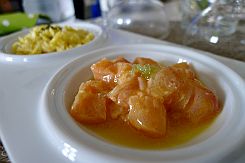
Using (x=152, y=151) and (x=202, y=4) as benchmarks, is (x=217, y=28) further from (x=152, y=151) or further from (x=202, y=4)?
(x=152, y=151)

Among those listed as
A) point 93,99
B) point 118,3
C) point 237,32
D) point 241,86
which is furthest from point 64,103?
point 118,3

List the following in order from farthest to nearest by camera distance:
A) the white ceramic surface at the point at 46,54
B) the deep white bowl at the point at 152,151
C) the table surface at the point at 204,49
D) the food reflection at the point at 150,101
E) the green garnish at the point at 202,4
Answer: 1. the green garnish at the point at 202,4
2. the white ceramic surface at the point at 46,54
3. the table surface at the point at 204,49
4. the food reflection at the point at 150,101
5. the deep white bowl at the point at 152,151

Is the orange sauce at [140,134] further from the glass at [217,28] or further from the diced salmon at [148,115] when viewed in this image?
the glass at [217,28]

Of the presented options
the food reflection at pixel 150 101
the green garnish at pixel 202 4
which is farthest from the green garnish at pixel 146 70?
the green garnish at pixel 202 4

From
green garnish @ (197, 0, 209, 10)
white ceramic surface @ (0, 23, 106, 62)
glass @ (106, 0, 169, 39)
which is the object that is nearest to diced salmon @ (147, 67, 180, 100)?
white ceramic surface @ (0, 23, 106, 62)

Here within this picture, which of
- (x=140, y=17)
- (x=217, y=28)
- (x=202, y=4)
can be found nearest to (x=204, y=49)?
(x=217, y=28)

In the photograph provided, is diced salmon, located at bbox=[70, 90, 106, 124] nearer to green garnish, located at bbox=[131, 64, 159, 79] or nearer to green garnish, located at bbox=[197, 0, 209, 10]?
green garnish, located at bbox=[131, 64, 159, 79]
